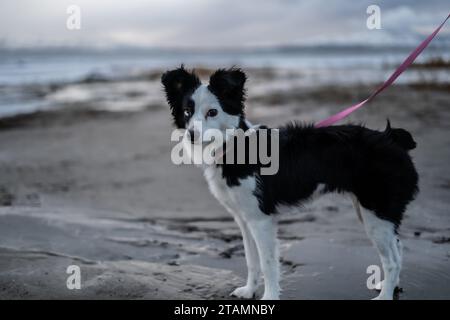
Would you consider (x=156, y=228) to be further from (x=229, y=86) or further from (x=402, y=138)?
(x=402, y=138)

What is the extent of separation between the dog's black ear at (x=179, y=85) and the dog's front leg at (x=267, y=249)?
1.16m

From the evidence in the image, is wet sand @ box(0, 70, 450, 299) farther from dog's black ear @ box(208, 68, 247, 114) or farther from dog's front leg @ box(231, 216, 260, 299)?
dog's black ear @ box(208, 68, 247, 114)

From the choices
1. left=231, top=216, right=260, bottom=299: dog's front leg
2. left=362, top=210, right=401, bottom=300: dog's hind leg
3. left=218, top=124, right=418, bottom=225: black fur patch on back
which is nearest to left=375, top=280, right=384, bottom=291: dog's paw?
left=362, top=210, right=401, bottom=300: dog's hind leg

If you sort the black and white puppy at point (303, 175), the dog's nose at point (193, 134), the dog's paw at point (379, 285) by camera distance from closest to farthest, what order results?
the dog's nose at point (193, 134) < the black and white puppy at point (303, 175) < the dog's paw at point (379, 285)

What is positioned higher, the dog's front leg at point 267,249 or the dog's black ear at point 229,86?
the dog's black ear at point 229,86

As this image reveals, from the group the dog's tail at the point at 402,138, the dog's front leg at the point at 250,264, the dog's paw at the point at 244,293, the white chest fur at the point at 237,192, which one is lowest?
the dog's paw at the point at 244,293

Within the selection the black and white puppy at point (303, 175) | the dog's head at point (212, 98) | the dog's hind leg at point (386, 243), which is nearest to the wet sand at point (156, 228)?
the dog's hind leg at point (386, 243)

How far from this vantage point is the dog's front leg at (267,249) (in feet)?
14.8

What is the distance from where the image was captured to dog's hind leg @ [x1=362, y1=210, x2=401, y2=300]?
4.59 metres

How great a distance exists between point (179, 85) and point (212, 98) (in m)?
0.38

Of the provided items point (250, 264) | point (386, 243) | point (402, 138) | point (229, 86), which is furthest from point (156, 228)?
point (402, 138)

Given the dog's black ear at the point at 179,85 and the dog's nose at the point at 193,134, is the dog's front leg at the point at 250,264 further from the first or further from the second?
the dog's black ear at the point at 179,85

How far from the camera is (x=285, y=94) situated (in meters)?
19.8
